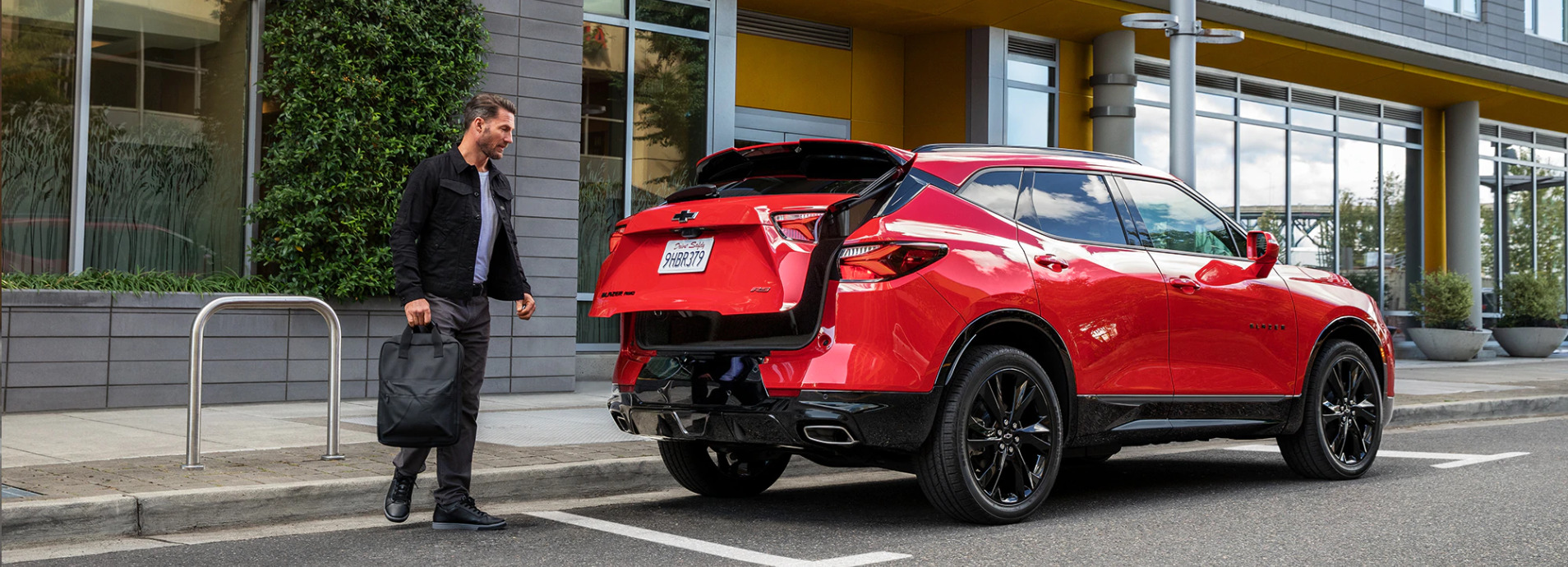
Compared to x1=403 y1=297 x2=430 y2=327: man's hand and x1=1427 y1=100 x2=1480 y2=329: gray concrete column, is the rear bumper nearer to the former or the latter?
x1=403 y1=297 x2=430 y2=327: man's hand

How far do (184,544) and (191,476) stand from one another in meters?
1.01

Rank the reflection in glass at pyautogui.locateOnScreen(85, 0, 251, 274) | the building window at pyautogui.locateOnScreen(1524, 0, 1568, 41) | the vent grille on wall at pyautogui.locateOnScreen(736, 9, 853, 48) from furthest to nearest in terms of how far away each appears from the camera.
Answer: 1. the building window at pyautogui.locateOnScreen(1524, 0, 1568, 41)
2. the vent grille on wall at pyautogui.locateOnScreen(736, 9, 853, 48)
3. the reflection in glass at pyautogui.locateOnScreen(85, 0, 251, 274)

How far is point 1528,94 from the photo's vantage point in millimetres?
22594

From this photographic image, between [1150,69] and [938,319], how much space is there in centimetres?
1381

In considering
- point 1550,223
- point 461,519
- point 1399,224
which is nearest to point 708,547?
point 461,519

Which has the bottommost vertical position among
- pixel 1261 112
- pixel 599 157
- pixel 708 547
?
pixel 708 547

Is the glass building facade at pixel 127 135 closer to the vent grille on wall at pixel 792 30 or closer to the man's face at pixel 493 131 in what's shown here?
the man's face at pixel 493 131

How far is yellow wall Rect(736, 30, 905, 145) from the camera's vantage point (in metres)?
15.0

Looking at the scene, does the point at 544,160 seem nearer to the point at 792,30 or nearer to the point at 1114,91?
the point at 792,30

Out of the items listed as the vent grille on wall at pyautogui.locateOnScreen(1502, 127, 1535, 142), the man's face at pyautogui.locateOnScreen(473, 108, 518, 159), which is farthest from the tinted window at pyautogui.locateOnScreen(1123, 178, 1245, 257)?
the vent grille on wall at pyautogui.locateOnScreen(1502, 127, 1535, 142)

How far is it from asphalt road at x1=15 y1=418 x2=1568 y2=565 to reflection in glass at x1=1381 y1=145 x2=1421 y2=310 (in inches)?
636

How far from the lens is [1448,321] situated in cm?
2016

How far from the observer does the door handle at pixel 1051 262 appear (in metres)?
5.68

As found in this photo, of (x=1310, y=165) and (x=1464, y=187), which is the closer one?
(x=1310, y=165)
